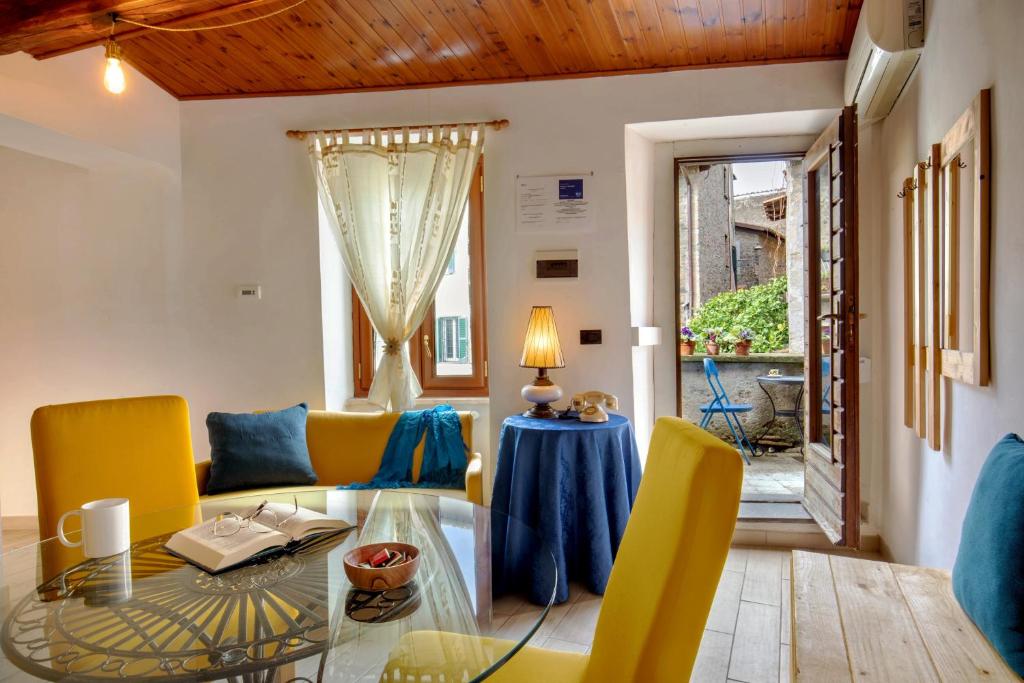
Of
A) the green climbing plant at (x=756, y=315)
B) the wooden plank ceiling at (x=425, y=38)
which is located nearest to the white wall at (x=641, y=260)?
the wooden plank ceiling at (x=425, y=38)

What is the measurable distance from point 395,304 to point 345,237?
481 mm

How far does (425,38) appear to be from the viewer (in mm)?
3195

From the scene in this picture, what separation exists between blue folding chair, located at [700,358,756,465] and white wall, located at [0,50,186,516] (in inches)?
165

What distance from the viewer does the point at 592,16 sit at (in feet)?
9.85

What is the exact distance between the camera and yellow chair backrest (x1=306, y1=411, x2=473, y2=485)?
11.2ft

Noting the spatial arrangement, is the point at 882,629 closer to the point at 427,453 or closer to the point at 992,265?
the point at 992,265

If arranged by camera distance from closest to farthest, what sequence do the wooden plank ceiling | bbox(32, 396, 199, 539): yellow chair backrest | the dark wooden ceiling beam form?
bbox(32, 396, 199, 539): yellow chair backrest
the dark wooden ceiling beam
the wooden plank ceiling

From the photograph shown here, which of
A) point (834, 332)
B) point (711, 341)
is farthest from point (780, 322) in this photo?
point (834, 332)

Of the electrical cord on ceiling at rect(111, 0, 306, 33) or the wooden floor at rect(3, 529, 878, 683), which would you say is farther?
the electrical cord on ceiling at rect(111, 0, 306, 33)

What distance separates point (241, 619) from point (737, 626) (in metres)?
2.06

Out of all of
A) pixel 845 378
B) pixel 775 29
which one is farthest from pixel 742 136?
pixel 845 378

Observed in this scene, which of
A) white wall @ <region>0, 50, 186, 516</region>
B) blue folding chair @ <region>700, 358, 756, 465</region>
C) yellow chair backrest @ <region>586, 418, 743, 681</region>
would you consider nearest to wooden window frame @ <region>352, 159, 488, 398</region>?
white wall @ <region>0, 50, 186, 516</region>

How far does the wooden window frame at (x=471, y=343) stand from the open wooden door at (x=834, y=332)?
1873 millimetres

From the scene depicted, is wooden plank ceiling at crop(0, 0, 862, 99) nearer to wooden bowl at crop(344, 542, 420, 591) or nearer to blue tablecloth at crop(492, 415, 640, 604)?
blue tablecloth at crop(492, 415, 640, 604)
